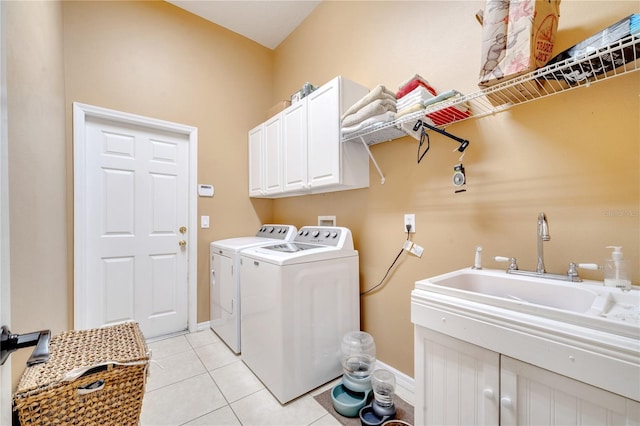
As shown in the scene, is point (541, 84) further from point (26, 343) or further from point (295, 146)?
point (26, 343)

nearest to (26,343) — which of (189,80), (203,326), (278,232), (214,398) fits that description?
(214,398)

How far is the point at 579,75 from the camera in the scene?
3.49 ft

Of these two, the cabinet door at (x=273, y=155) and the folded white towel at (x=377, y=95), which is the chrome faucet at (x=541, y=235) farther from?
the cabinet door at (x=273, y=155)

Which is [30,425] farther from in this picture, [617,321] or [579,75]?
[579,75]

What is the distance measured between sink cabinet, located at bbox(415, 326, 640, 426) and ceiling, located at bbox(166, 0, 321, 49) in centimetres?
313

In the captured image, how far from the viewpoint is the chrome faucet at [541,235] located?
44.9 inches

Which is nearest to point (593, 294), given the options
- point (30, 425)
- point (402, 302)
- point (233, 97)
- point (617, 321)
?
point (617, 321)

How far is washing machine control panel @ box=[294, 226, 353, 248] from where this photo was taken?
1986mm

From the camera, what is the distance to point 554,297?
1.10 meters

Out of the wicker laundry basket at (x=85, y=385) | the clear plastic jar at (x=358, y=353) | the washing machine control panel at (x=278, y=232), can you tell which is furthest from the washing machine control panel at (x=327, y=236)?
the wicker laundry basket at (x=85, y=385)

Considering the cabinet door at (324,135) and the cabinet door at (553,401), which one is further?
the cabinet door at (324,135)

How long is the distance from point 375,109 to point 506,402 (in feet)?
4.92

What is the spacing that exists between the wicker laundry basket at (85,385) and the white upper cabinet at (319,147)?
150 centimetres

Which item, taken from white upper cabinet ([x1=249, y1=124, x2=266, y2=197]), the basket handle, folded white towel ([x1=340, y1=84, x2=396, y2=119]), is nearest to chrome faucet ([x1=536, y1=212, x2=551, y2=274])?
folded white towel ([x1=340, y1=84, x2=396, y2=119])
